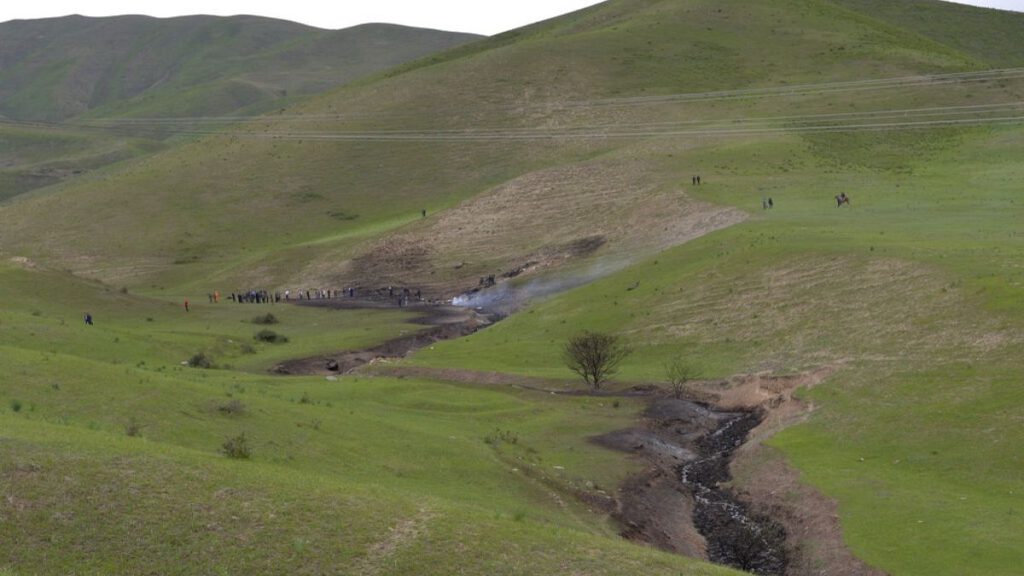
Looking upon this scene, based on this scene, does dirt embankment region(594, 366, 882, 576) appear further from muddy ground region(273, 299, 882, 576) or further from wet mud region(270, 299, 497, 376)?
wet mud region(270, 299, 497, 376)

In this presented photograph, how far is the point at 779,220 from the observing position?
260ft

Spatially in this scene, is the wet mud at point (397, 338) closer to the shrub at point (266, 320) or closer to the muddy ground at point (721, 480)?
the muddy ground at point (721, 480)

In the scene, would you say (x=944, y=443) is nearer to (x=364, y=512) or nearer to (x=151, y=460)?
(x=364, y=512)

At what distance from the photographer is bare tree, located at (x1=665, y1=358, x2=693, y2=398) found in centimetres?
5181

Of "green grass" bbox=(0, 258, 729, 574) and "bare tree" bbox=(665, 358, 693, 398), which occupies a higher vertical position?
"green grass" bbox=(0, 258, 729, 574)

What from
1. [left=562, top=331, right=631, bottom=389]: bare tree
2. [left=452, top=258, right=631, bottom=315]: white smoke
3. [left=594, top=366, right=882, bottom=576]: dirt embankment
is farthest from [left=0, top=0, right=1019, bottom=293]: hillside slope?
[left=594, top=366, right=882, bottom=576]: dirt embankment

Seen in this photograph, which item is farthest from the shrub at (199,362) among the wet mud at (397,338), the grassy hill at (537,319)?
the wet mud at (397,338)

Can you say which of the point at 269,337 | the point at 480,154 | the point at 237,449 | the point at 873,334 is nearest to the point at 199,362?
the point at 269,337

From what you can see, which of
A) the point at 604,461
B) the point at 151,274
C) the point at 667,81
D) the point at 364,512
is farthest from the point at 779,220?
the point at 667,81

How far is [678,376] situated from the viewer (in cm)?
5303

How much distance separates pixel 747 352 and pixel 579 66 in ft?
415

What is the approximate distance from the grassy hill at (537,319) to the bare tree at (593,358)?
1290mm

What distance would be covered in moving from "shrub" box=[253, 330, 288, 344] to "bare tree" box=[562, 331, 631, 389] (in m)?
25.4

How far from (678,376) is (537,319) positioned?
2057cm
